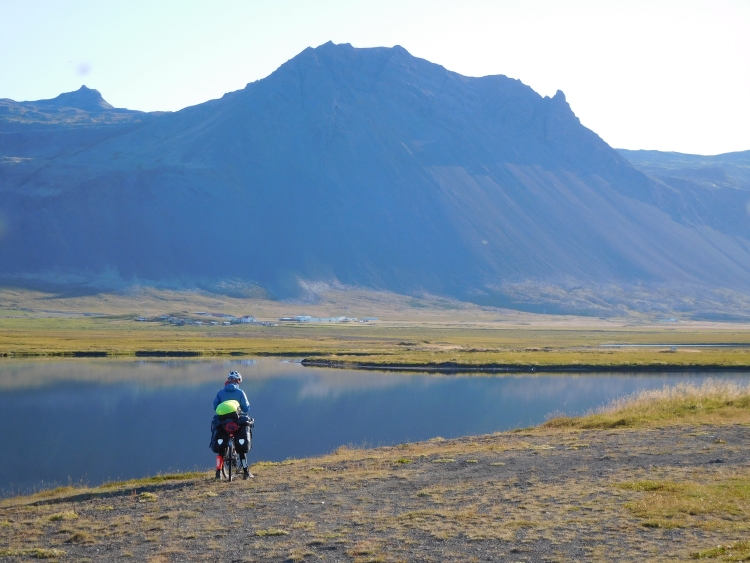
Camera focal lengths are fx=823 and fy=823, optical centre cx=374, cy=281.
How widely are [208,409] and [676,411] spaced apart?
22633 mm

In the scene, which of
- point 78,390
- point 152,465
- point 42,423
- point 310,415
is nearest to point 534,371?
point 310,415

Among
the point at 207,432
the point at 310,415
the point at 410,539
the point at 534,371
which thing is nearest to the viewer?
the point at 410,539

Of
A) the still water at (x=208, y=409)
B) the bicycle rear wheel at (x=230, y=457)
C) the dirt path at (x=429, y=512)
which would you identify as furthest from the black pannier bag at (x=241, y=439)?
the still water at (x=208, y=409)

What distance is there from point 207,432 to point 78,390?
64.1ft

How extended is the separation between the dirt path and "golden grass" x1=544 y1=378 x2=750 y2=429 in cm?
605

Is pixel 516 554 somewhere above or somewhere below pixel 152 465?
above

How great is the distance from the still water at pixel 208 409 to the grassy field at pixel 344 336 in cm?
939

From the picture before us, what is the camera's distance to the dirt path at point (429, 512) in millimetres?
11453

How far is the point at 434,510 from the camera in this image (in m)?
13.9

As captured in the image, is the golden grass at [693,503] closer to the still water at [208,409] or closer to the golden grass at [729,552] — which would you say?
the golden grass at [729,552]

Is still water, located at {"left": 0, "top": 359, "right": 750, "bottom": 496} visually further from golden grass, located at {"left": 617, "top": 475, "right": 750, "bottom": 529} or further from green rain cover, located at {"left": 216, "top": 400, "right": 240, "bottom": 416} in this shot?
golden grass, located at {"left": 617, "top": 475, "right": 750, "bottom": 529}

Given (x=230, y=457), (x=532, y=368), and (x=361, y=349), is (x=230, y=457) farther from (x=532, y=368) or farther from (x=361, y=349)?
(x=361, y=349)

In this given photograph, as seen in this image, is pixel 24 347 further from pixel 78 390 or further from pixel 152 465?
pixel 152 465

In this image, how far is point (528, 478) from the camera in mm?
16750
